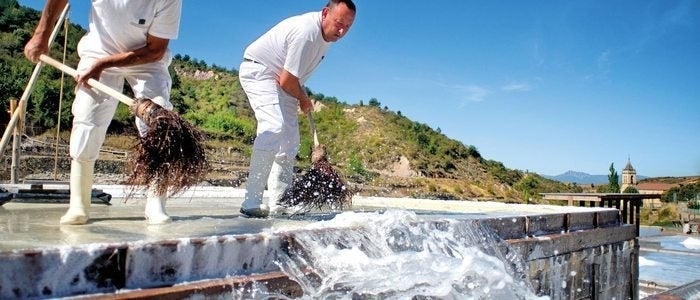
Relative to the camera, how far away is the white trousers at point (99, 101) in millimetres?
3578

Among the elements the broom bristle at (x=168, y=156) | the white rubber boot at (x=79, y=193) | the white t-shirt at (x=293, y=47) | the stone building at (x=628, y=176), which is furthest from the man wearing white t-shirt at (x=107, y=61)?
the stone building at (x=628, y=176)

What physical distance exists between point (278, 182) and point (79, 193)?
1523 mm

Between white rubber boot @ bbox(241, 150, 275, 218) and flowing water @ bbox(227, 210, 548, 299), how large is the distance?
0.98m

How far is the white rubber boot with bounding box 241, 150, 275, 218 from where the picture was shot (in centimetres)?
446

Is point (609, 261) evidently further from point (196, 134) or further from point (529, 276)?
point (196, 134)

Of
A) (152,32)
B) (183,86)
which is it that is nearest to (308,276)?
(152,32)

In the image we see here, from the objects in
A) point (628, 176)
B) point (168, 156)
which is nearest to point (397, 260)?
point (168, 156)

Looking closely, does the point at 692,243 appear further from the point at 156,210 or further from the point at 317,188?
the point at 156,210

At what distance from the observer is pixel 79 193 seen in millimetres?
3568

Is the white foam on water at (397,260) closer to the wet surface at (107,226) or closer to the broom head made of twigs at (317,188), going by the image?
the wet surface at (107,226)

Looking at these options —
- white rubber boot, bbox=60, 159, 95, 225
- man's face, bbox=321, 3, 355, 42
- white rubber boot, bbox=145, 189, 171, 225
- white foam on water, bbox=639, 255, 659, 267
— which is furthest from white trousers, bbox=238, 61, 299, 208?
white foam on water, bbox=639, 255, 659, 267

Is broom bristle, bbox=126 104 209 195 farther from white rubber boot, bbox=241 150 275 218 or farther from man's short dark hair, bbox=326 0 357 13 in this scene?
man's short dark hair, bbox=326 0 357 13

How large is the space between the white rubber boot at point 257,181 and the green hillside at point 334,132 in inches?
894

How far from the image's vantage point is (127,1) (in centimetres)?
355
